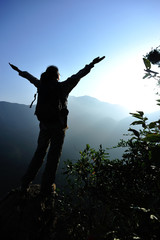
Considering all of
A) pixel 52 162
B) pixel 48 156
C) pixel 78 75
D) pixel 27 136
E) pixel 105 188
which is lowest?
pixel 105 188

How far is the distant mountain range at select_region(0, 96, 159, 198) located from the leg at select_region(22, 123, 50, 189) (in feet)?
175

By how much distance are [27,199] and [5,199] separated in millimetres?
467

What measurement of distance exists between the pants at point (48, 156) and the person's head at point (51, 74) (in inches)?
40.5

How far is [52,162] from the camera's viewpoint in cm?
256

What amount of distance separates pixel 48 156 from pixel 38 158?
0.68ft

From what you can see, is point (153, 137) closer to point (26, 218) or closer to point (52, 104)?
point (52, 104)

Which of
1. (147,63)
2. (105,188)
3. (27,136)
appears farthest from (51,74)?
(27,136)

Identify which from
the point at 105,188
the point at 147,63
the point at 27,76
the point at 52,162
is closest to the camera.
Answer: the point at 147,63

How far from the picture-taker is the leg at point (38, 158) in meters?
2.58

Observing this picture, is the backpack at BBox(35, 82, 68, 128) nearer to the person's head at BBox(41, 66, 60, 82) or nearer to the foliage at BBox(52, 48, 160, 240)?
the person's head at BBox(41, 66, 60, 82)

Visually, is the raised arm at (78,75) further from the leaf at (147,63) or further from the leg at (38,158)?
the leaf at (147,63)

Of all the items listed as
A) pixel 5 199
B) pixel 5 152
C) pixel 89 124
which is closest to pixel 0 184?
pixel 5 152

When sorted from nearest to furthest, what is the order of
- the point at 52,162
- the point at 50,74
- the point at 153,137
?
the point at 153,137 < the point at 52,162 < the point at 50,74

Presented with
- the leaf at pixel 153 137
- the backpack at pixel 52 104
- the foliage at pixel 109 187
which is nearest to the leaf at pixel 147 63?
the foliage at pixel 109 187
